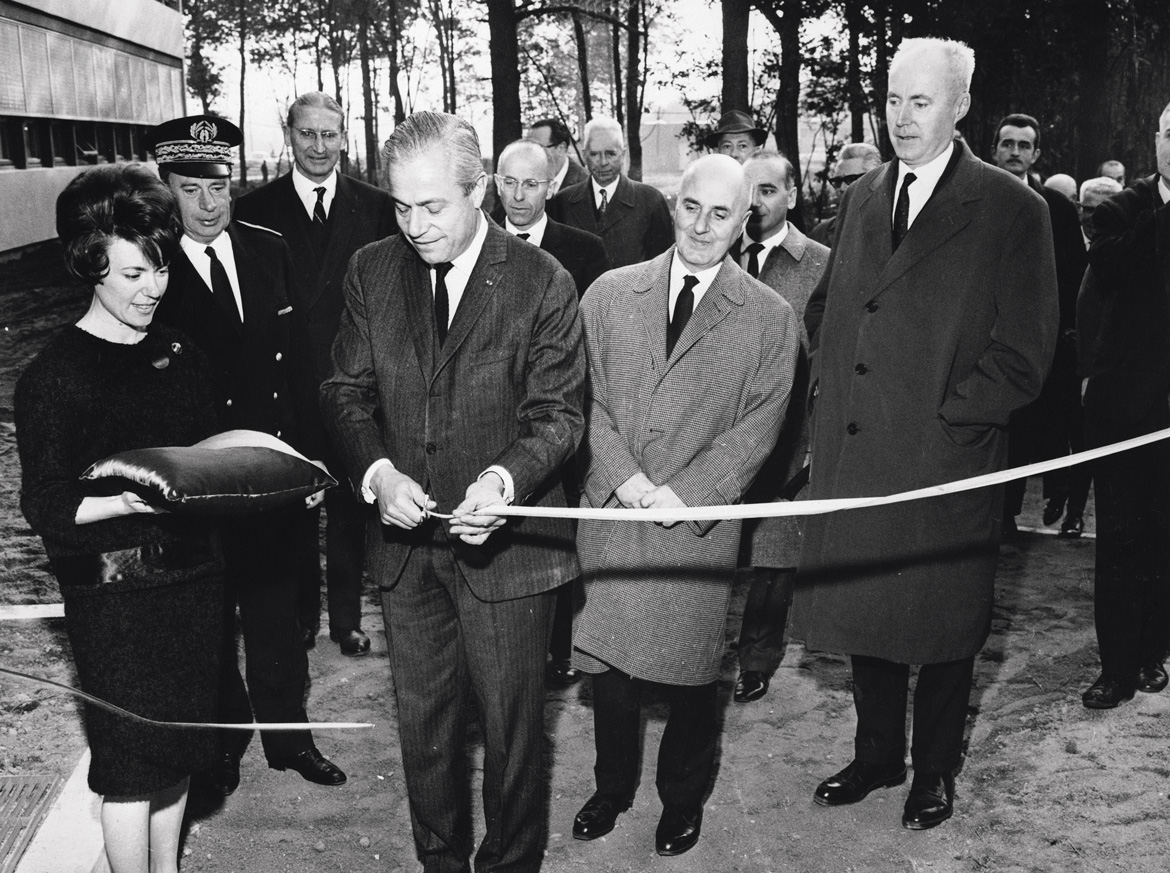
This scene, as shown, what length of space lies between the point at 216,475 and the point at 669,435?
148 cm

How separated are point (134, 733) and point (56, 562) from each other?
Answer: 17.8 inches

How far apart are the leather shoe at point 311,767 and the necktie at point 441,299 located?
1817mm

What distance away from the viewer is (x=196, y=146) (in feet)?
13.6

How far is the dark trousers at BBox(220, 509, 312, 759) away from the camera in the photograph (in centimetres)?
414

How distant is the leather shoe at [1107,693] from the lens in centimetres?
485

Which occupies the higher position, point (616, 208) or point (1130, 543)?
point (616, 208)

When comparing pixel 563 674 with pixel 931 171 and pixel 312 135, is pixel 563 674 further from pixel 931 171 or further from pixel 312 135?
pixel 312 135

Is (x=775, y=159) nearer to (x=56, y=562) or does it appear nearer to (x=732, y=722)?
(x=732, y=722)

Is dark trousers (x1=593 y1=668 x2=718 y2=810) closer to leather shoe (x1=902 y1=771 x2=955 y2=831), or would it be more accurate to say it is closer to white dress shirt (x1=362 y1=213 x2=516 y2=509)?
leather shoe (x1=902 y1=771 x2=955 y2=831)

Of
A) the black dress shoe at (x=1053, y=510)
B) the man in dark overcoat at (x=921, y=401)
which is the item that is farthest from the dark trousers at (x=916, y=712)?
the black dress shoe at (x=1053, y=510)

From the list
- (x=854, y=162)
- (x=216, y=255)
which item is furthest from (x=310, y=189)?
(x=854, y=162)

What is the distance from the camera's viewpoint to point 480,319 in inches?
125

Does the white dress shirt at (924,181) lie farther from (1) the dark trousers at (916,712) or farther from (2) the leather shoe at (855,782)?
(2) the leather shoe at (855,782)

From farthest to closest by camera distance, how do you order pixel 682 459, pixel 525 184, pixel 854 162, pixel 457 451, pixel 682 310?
pixel 854 162, pixel 525 184, pixel 682 310, pixel 682 459, pixel 457 451
